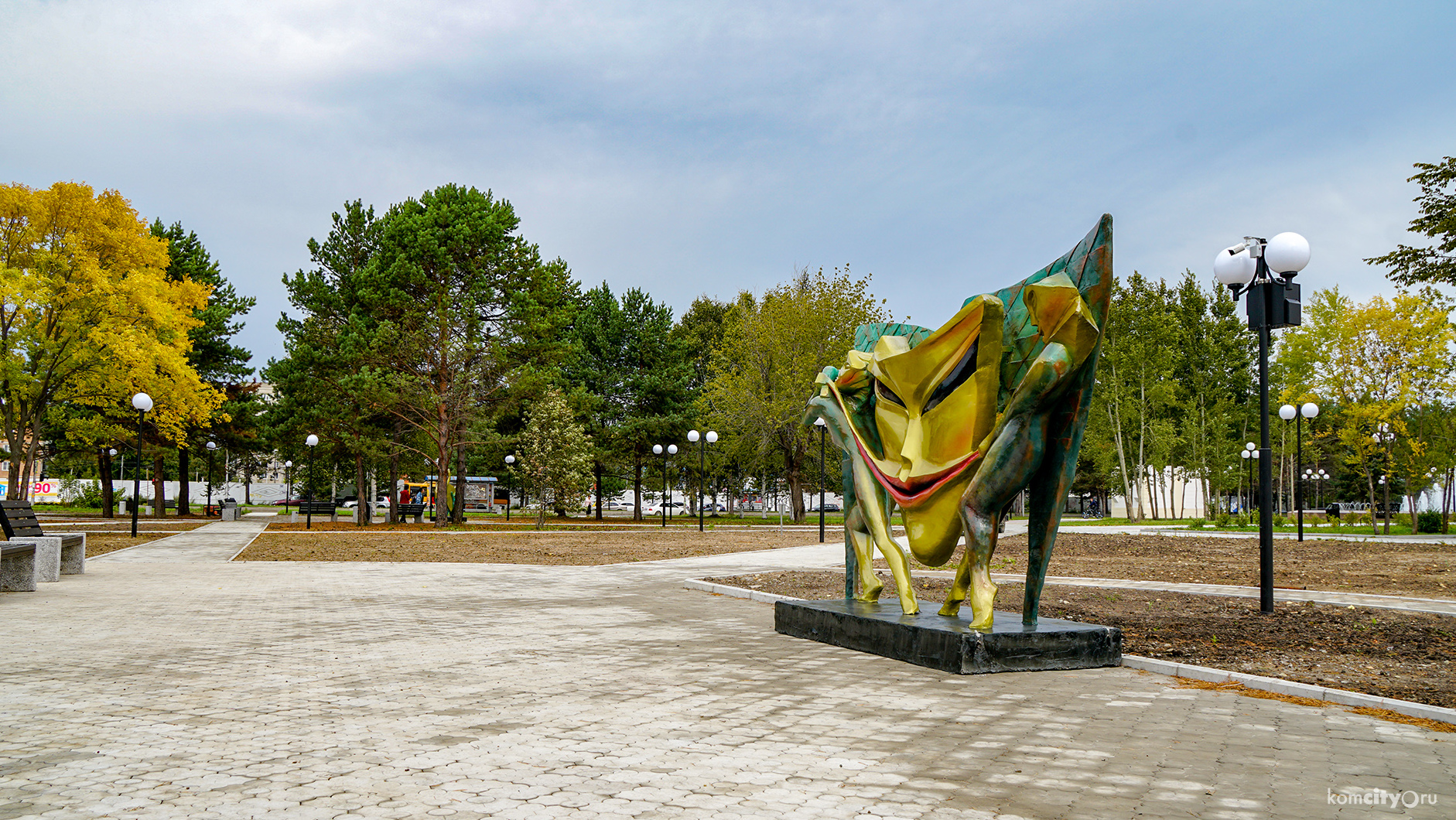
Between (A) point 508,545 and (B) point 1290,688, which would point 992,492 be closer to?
(B) point 1290,688

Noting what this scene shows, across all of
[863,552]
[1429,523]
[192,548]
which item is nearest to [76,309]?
[192,548]

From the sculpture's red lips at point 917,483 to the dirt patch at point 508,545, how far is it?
1144 cm

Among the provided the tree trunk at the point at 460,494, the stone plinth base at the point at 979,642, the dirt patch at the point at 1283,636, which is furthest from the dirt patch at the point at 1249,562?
the tree trunk at the point at 460,494

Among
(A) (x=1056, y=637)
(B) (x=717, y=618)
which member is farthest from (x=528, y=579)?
(A) (x=1056, y=637)

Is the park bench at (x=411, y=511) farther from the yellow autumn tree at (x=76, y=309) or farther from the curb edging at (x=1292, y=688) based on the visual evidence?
the curb edging at (x=1292, y=688)

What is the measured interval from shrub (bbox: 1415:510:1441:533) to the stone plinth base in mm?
32035

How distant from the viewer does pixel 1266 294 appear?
10.8 meters

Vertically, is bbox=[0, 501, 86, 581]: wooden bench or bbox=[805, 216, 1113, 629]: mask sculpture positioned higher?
bbox=[805, 216, 1113, 629]: mask sculpture

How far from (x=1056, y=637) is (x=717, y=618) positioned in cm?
442

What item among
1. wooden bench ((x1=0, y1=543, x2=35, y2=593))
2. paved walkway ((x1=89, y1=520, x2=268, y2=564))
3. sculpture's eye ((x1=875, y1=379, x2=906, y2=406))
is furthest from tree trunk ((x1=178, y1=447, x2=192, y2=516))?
sculpture's eye ((x1=875, y1=379, x2=906, y2=406))

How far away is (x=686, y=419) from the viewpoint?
47.6 m

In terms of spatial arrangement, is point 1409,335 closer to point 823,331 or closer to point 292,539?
point 823,331

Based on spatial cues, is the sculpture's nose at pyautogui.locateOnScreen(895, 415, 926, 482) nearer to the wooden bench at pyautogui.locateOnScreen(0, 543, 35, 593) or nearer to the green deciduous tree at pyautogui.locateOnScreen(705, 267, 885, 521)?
the wooden bench at pyautogui.locateOnScreen(0, 543, 35, 593)

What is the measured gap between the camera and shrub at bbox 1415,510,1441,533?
31.8 metres
